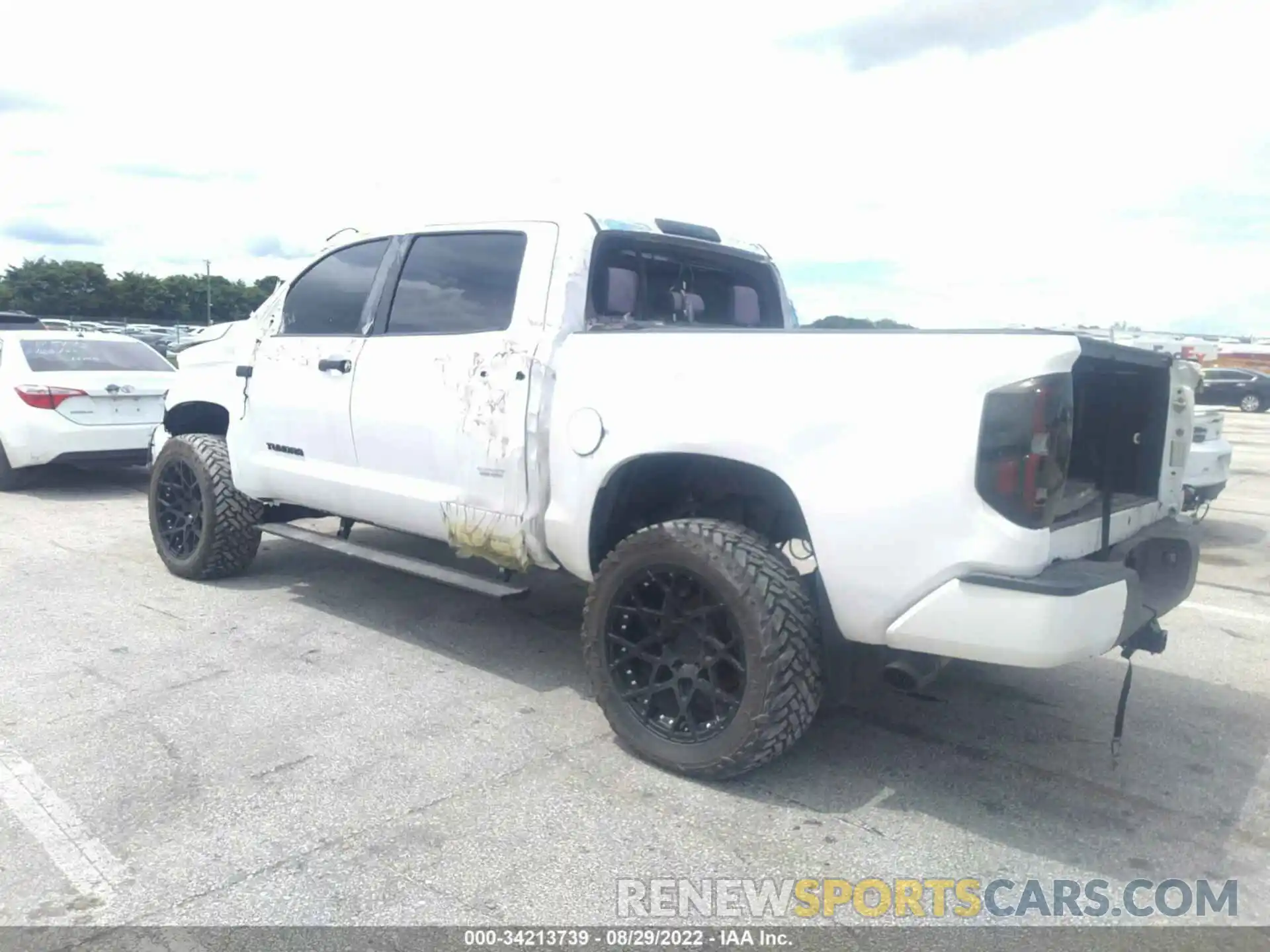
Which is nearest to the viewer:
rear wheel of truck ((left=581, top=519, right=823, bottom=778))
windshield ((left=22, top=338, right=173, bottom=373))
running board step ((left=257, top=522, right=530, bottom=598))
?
rear wheel of truck ((left=581, top=519, right=823, bottom=778))

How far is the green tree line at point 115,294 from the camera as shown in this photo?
6334cm

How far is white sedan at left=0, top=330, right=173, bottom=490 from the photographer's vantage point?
905cm

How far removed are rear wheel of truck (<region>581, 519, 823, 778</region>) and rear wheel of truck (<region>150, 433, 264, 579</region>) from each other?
2.96m

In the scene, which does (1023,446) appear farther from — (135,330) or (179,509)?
(135,330)

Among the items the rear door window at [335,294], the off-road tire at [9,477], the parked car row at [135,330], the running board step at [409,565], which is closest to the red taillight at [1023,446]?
the running board step at [409,565]

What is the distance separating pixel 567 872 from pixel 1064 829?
164 centimetres

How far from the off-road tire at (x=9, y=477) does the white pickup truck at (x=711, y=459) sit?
5.37 metres

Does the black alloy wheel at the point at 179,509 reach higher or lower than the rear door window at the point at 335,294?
lower

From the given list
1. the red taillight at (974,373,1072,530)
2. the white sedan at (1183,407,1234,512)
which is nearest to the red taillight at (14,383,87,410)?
the red taillight at (974,373,1072,530)

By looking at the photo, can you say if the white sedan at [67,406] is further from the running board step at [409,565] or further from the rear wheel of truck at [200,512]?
the running board step at [409,565]

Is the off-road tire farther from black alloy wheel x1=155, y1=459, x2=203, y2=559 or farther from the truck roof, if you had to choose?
the truck roof

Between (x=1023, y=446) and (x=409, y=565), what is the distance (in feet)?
9.57

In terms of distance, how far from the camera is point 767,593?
335 cm

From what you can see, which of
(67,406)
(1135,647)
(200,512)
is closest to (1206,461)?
(1135,647)
